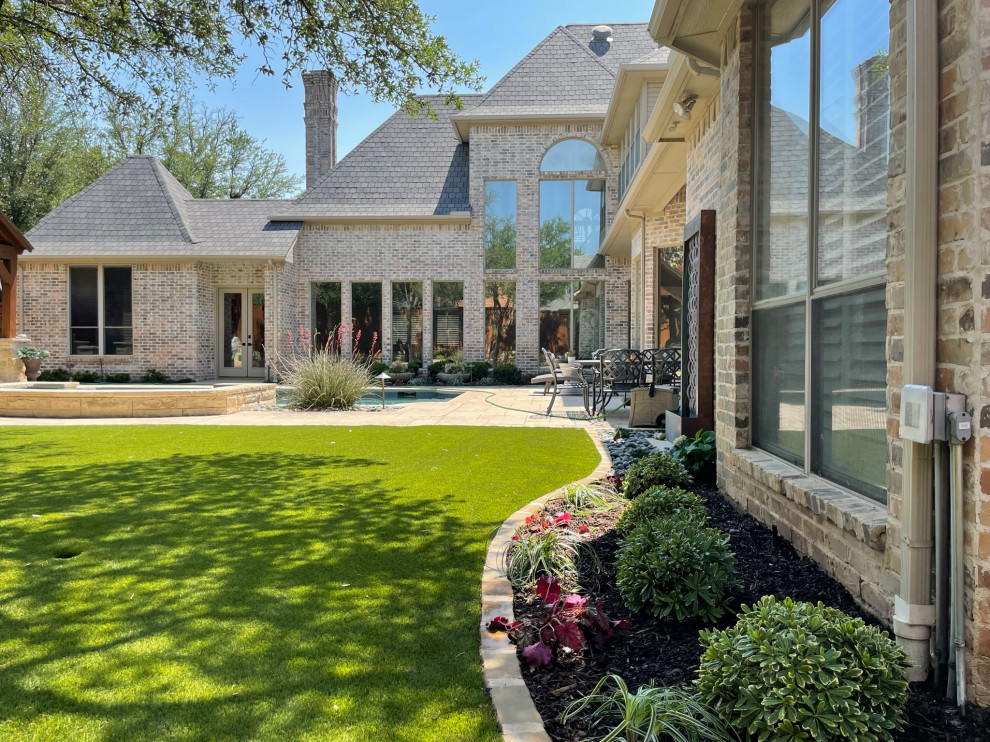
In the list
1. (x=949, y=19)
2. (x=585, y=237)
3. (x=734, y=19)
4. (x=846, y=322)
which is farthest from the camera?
(x=585, y=237)

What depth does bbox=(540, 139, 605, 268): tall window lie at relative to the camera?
1838 centimetres

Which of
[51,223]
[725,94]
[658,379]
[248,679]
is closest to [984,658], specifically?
[248,679]

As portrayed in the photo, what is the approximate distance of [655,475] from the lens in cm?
436

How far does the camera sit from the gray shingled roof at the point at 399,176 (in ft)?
61.7

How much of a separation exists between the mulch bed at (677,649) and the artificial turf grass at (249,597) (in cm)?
23

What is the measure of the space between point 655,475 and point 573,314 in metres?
14.5

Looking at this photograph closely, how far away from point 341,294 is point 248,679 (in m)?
17.3

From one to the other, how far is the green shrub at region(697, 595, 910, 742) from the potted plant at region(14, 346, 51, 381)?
1722cm

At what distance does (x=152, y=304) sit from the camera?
17.5 m

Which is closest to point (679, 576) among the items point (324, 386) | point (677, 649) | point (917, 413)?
point (677, 649)

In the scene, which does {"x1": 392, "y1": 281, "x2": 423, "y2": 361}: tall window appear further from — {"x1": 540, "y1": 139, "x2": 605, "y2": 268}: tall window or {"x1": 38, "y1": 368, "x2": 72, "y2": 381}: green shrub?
{"x1": 38, "y1": 368, "x2": 72, "y2": 381}: green shrub

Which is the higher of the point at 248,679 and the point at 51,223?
the point at 51,223

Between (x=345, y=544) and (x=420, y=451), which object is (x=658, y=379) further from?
(x=345, y=544)

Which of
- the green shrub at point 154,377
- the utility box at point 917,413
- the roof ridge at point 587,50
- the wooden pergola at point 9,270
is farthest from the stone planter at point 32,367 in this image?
the utility box at point 917,413
